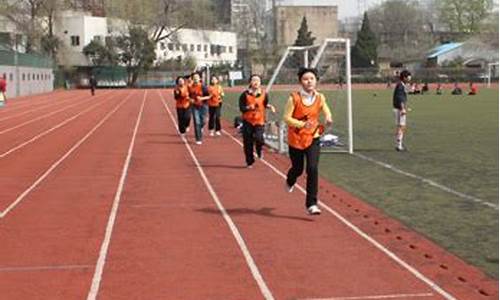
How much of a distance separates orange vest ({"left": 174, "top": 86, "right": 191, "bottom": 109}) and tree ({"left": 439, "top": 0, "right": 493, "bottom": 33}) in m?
91.9

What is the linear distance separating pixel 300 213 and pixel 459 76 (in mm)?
73847

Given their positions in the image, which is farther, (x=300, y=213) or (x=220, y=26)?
(x=220, y=26)

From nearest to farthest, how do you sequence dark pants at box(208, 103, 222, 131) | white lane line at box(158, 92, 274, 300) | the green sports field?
white lane line at box(158, 92, 274, 300) → the green sports field → dark pants at box(208, 103, 222, 131)

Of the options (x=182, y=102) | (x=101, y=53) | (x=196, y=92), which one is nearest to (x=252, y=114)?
(x=196, y=92)

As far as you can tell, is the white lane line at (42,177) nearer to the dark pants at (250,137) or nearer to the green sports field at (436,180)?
the dark pants at (250,137)

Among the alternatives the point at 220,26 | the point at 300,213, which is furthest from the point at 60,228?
the point at 220,26

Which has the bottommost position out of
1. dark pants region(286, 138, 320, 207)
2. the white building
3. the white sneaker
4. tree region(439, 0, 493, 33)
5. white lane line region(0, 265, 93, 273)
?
white lane line region(0, 265, 93, 273)

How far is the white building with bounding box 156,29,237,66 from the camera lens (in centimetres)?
10181

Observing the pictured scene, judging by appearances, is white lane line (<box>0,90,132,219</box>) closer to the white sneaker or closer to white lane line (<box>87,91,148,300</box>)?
white lane line (<box>87,91,148,300</box>)

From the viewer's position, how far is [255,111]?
46.5 feet

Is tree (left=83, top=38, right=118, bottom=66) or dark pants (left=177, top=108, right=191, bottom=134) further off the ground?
tree (left=83, top=38, right=118, bottom=66)

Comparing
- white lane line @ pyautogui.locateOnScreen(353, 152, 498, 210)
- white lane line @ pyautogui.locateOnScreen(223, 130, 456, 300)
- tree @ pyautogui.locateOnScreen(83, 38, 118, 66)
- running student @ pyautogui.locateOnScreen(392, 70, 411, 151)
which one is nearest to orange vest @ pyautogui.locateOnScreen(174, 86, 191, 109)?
running student @ pyautogui.locateOnScreen(392, 70, 411, 151)

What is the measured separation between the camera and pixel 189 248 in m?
7.57

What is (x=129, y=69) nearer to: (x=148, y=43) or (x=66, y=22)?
(x=148, y=43)
